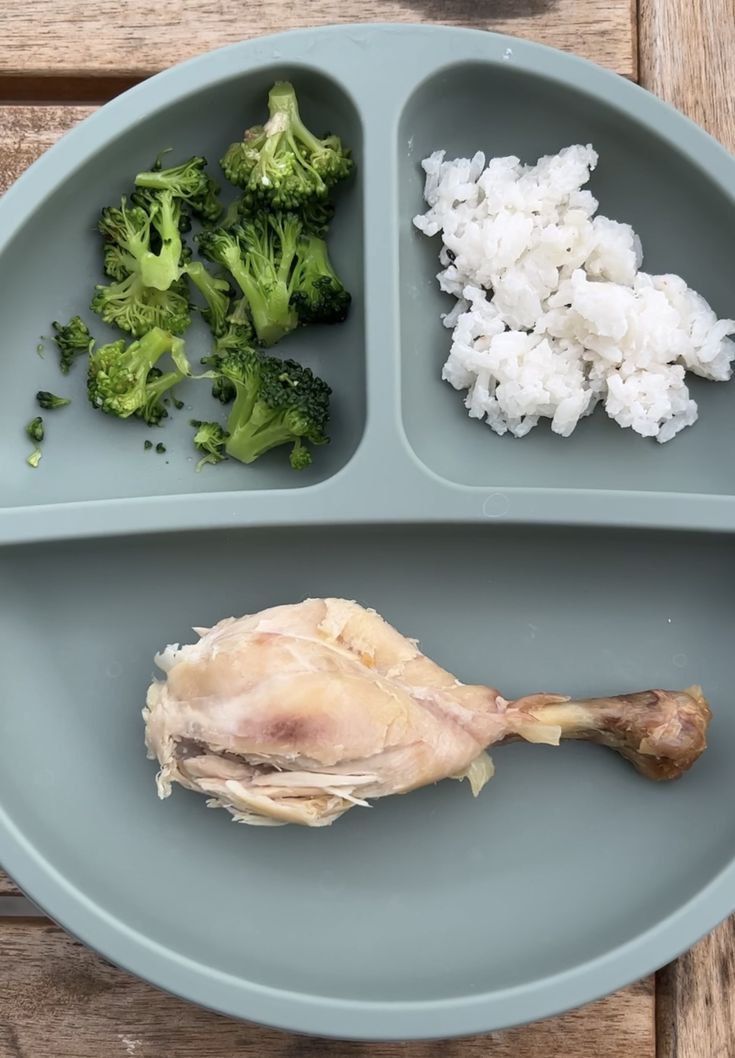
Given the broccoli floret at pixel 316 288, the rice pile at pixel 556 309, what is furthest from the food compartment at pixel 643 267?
the broccoli floret at pixel 316 288

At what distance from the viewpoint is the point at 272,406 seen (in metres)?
1.93

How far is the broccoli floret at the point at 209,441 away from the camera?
6.68 feet

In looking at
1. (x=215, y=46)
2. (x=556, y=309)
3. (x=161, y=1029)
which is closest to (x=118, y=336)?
(x=215, y=46)

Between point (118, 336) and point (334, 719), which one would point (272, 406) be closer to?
point (118, 336)

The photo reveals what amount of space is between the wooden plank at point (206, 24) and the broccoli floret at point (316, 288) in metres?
0.52

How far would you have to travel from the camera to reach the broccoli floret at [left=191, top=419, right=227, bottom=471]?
204cm

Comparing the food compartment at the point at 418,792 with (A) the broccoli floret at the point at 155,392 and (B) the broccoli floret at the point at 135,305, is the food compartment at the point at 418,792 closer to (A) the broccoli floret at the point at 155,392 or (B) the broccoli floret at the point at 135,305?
(A) the broccoli floret at the point at 155,392

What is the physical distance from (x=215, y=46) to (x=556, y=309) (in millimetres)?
962

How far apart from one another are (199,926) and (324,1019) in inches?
13.1

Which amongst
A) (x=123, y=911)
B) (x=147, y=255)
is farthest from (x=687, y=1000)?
(x=147, y=255)

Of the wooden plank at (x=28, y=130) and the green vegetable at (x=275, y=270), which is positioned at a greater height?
the wooden plank at (x=28, y=130)

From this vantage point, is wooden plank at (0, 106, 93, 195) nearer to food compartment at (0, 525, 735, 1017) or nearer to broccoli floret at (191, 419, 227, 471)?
broccoli floret at (191, 419, 227, 471)

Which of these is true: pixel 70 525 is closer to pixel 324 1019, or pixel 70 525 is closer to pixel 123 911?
pixel 123 911

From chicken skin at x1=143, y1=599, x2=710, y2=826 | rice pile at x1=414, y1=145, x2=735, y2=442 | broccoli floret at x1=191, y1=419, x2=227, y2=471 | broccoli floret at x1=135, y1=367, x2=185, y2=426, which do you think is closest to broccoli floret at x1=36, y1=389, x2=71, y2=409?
broccoli floret at x1=135, y1=367, x2=185, y2=426
